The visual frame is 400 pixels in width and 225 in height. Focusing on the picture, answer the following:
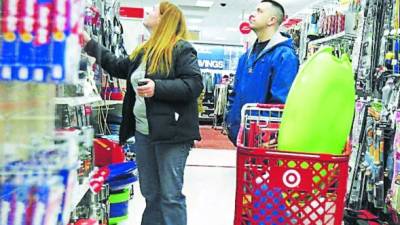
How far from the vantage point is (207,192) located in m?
4.93

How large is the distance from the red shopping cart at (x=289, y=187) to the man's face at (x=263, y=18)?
140cm

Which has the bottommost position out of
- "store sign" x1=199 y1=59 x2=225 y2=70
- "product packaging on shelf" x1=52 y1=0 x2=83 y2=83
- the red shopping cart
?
the red shopping cart

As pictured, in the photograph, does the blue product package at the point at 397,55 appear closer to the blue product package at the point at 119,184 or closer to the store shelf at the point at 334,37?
the store shelf at the point at 334,37

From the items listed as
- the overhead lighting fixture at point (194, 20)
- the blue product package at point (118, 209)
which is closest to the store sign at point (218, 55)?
the overhead lighting fixture at point (194, 20)

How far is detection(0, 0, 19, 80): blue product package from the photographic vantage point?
83 centimetres

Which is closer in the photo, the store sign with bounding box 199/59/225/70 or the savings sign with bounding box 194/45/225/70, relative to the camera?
the store sign with bounding box 199/59/225/70

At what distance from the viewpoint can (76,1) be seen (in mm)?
904

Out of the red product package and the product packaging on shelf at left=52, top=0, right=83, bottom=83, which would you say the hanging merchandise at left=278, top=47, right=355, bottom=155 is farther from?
the red product package

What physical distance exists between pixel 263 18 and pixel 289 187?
4.87ft

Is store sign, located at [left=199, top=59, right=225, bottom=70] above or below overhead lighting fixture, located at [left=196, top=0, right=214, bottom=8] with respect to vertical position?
below

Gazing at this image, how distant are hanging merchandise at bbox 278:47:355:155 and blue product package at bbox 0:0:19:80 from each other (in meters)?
0.94

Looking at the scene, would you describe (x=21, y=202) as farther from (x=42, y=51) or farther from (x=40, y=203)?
(x=42, y=51)

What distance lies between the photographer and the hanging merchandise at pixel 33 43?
83cm

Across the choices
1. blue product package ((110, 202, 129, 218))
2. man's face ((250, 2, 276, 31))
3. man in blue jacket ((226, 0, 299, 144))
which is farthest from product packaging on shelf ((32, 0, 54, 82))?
blue product package ((110, 202, 129, 218))
